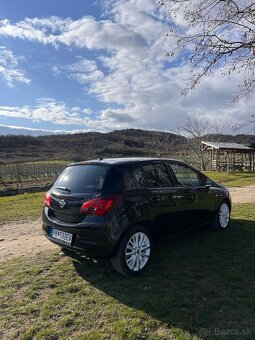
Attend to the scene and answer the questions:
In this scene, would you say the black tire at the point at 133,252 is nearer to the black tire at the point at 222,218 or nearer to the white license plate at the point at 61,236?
the white license plate at the point at 61,236

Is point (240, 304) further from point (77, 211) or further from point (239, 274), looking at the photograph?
point (77, 211)

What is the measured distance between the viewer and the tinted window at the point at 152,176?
532 centimetres

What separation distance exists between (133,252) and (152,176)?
1.26 metres

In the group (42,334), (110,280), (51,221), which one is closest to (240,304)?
(110,280)

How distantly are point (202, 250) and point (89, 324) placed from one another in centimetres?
288

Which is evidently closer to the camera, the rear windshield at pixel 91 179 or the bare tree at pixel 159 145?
the rear windshield at pixel 91 179

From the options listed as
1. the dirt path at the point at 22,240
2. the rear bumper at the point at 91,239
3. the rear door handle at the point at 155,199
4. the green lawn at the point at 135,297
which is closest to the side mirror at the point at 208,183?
the green lawn at the point at 135,297

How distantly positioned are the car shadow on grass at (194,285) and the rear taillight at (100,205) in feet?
3.09

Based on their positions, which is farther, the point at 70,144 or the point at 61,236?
the point at 70,144

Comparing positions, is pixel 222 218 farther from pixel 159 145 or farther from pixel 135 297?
pixel 159 145

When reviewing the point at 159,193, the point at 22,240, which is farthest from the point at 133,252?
the point at 22,240

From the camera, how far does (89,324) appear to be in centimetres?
372

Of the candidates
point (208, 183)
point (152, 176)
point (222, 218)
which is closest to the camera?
point (152, 176)

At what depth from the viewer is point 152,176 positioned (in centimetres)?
558
